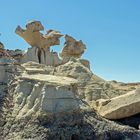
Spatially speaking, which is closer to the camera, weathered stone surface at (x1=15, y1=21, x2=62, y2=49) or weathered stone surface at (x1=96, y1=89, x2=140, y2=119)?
weathered stone surface at (x1=96, y1=89, x2=140, y2=119)

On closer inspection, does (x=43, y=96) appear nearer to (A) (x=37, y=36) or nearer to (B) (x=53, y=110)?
(B) (x=53, y=110)

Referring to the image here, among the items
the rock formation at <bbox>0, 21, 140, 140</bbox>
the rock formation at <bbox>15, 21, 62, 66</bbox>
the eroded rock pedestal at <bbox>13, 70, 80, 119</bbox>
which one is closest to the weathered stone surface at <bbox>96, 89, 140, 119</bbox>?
the rock formation at <bbox>0, 21, 140, 140</bbox>

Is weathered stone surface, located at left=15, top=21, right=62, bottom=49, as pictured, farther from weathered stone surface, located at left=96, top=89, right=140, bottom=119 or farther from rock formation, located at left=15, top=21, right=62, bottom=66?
weathered stone surface, located at left=96, top=89, right=140, bottom=119

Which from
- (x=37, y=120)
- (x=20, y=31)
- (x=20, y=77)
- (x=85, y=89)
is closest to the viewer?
(x=37, y=120)

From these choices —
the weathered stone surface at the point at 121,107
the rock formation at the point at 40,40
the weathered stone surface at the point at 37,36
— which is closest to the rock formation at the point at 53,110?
the weathered stone surface at the point at 121,107

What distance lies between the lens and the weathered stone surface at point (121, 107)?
12852mm

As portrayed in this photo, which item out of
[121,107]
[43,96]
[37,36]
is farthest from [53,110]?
[37,36]

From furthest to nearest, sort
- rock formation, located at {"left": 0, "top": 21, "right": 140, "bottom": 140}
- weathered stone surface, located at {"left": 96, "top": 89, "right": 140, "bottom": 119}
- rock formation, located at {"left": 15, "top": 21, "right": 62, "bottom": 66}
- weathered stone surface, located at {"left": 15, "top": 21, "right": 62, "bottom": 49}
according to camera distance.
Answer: weathered stone surface, located at {"left": 15, "top": 21, "right": 62, "bottom": 49}, rock formation, located at {"left": 15, "top": 21, "right": 62, "bottom": 66}, weathered stone surface, located at {"left": 96, "top": 89, "right": 140, "bottom": 119}, rock formation, located at {"left": 0, "top": 21, "right": 140, "bottom": 140}

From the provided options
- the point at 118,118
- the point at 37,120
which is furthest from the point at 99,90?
the point at 37,120

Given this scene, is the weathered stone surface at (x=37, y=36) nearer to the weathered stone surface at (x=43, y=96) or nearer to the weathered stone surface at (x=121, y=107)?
the weathered stone surface at (x=121, y=107)

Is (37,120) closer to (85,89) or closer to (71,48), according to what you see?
(85,89)

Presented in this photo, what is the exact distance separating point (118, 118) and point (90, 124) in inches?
65.2

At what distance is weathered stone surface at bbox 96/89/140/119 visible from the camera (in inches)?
506

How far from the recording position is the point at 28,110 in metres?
11.4
